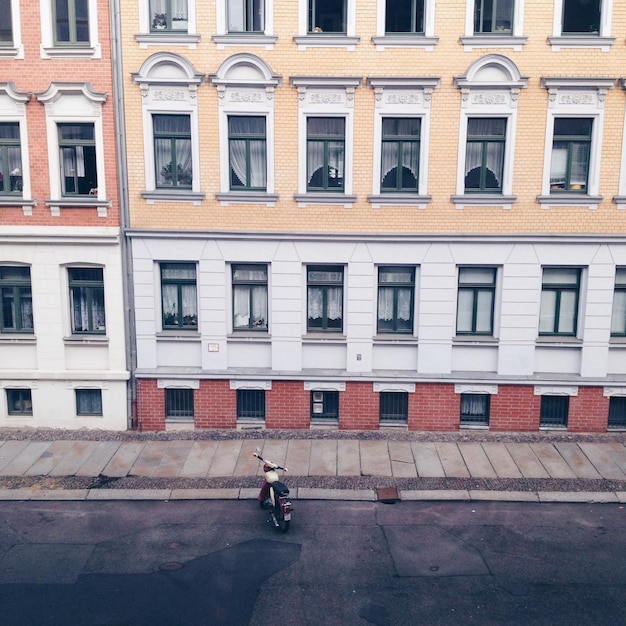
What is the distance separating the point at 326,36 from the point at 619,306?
32.7ft

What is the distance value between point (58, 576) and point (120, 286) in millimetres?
7322

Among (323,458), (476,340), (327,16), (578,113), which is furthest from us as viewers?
(476,340)

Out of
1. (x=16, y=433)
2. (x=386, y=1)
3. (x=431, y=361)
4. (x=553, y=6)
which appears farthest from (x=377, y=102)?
(x=16, y=433)

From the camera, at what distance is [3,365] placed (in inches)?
596

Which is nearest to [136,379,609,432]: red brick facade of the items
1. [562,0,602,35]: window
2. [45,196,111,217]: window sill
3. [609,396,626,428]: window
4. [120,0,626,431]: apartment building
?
[120,0,626,431]: apartment building

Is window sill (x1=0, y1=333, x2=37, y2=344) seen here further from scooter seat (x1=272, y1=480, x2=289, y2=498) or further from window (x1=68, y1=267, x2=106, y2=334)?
scooter seat (x1=272, y1=480, x2=289, y2=498)

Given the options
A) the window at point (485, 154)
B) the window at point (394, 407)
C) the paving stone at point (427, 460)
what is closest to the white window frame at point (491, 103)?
the window at point (485, 154)

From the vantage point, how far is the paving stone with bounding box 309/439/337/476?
12891mm

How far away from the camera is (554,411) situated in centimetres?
1497

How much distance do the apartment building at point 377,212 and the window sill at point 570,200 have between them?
0.21 ft

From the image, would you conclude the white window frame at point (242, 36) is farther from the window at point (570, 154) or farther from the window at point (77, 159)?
the window at point (570, 154)

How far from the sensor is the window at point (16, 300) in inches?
583

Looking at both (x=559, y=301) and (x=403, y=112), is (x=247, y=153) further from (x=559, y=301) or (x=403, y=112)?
(x=559, y=301)

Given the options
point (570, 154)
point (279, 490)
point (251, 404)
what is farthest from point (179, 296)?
Result: point (570, 154)
